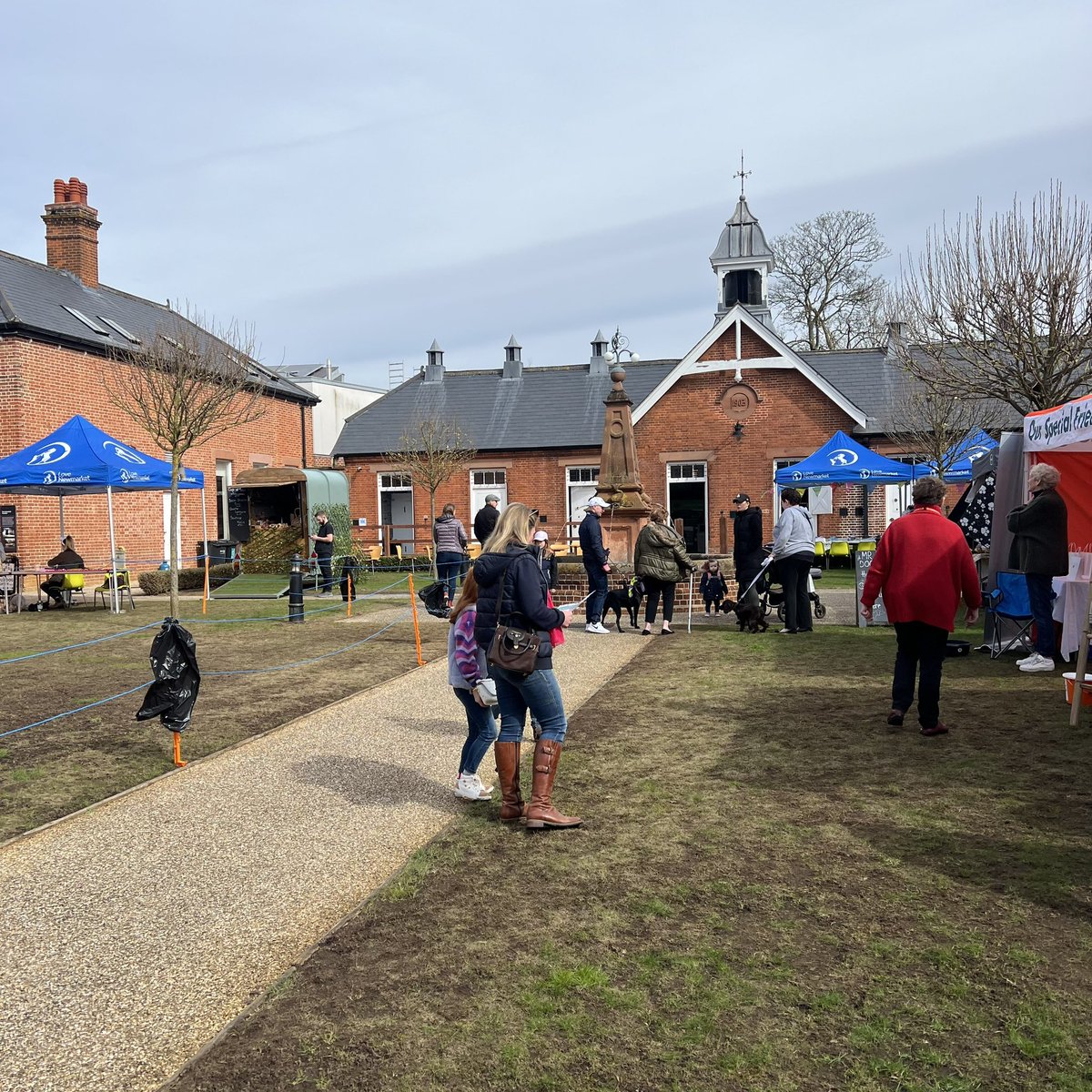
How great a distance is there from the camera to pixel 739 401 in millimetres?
28688

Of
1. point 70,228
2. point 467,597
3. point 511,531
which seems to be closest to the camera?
point 511,531

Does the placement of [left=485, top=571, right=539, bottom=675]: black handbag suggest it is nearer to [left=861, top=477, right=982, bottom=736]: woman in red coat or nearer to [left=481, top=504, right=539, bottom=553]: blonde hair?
[left=481, top=504, right=539, bottom=553]: blonde hair

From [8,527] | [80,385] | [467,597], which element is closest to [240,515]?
[80,385]

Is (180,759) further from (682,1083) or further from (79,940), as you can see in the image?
(682,1083)

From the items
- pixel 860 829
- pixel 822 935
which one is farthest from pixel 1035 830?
pixel 822 935

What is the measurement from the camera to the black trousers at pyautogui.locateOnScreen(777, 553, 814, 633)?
43.4ft

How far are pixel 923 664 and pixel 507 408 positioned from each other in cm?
2677

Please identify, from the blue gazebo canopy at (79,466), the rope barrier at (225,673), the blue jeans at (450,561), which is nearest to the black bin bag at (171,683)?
the rope barrier at (225,673)

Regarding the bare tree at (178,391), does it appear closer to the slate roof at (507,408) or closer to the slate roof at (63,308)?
the slate roof at (63,308)

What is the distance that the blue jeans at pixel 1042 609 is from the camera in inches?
375

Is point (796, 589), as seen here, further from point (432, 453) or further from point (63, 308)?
point (63, 308)

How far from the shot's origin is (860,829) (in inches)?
207

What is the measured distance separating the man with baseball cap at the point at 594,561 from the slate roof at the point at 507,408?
17.1m

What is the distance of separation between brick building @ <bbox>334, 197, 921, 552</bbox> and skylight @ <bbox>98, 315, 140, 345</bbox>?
7.86 metres
